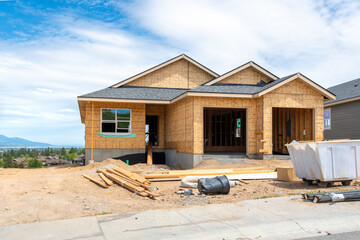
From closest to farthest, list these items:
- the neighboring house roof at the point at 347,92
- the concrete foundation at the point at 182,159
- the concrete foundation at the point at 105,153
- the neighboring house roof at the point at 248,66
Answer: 1. the concrete foundation at the point at 182,159
2. the neighboring house roof at the point at 248,66
3. the concrete foundation at the point at 105,153
4. the neighboring house roof at the point at 347,92

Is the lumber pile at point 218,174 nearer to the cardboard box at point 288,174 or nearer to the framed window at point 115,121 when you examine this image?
the cardboard box at point 288,174

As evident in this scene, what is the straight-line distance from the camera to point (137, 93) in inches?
859

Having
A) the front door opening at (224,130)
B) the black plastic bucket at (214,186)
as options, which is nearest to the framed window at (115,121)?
the front door opening at (224,130)

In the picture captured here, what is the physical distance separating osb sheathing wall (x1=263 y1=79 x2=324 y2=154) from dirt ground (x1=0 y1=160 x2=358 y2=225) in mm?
5438

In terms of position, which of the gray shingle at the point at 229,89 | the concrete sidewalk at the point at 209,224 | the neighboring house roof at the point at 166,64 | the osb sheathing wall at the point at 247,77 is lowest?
the concrete sidewalk at the point at 209,224

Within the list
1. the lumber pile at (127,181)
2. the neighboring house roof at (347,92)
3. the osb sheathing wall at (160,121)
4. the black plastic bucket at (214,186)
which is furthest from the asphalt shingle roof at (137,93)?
the neighboring house roof at (347,92)

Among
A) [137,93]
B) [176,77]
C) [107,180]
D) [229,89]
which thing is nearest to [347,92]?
[229,89]

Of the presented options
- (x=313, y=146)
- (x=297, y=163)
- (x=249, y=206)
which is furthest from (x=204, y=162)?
(x=249, y=206)

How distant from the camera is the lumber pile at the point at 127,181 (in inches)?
416

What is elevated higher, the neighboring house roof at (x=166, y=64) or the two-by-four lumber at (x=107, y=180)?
the neighboring house roof at (x=166, y=64)

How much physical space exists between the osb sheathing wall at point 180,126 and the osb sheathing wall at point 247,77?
326 cm

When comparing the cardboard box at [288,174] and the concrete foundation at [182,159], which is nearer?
the cardboard box at [288,174]

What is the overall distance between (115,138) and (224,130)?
331 inches

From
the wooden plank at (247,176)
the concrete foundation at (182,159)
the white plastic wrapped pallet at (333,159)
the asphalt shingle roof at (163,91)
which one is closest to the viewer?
the white plastic wrapped pallet at (333,159)
